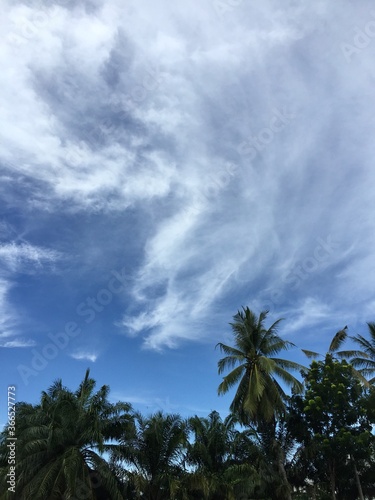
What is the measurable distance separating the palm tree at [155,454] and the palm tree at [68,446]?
4.09 feet

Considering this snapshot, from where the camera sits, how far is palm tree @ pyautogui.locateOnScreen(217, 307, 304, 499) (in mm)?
25203

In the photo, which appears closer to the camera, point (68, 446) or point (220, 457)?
point (68, 446)

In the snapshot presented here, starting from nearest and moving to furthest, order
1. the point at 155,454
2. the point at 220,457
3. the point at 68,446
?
the point at 68,446 < the point at 155,454 < the point at 220,457

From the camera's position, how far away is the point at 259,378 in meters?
25.7

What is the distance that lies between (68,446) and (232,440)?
10.7 m

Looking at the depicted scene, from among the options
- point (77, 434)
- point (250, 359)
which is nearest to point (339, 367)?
point (250, 359)

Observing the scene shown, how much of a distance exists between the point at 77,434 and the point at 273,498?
41.5 ft

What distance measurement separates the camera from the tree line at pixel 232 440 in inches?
753

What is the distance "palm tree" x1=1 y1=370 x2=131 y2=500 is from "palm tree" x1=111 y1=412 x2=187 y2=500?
125cm

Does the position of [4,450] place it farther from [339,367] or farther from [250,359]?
[339,367]

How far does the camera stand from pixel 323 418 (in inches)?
1038

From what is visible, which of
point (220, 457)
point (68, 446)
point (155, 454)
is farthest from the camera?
point (220, 457)

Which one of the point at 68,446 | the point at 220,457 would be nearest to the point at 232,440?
the point at 220,457

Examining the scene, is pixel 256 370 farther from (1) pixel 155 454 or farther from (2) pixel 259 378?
(1) pixel 155 454
